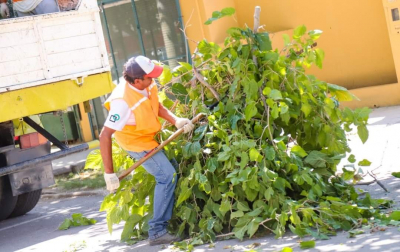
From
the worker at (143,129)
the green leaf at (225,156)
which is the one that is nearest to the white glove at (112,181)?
the worker at (143,129)

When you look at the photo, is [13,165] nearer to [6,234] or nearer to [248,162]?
[6,234]

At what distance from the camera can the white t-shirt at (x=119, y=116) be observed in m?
6.25

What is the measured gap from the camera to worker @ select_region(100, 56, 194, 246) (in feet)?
20.7

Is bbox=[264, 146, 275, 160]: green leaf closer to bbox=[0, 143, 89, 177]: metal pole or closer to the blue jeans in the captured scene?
the blue jeans

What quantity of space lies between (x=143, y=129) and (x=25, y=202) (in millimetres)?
3668

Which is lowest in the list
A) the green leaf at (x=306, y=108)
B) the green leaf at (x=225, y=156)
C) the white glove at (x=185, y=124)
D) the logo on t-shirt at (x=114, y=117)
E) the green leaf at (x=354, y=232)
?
the green leaf at (x=354, y=232)

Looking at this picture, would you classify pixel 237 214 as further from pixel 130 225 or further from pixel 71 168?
pixel 71 168

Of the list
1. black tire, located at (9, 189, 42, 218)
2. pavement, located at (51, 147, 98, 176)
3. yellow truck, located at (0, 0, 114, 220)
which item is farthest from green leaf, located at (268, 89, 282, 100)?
pavement, located at (51, 147, 98, 176)

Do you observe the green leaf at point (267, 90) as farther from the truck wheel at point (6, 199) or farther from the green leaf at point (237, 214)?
the truck wheel at point (6, 199)

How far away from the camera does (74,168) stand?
12.8 metres

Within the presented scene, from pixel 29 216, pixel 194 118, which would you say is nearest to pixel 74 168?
pixel 29 216

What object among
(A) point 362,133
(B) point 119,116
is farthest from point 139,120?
(A) point 362,133

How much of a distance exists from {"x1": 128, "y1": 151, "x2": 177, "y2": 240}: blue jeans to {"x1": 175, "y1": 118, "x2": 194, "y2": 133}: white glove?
283 millimetres

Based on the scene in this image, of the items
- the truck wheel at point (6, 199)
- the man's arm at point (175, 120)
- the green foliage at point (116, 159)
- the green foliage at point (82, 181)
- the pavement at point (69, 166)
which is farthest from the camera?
the pavement at point (69, 166)
